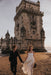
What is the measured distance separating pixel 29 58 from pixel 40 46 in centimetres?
2270

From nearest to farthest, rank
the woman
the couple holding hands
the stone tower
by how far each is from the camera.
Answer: the couple holding hands
the woman
the stone tower

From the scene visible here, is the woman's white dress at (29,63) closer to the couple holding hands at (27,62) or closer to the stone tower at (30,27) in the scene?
the couple holding hands at (27,62)

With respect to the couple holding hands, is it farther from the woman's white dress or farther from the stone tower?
the stone tower

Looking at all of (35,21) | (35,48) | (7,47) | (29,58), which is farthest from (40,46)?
(29,58)

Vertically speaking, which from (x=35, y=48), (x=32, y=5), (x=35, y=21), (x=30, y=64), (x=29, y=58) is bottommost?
(x=35, y=48)

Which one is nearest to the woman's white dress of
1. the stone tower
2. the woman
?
the woman

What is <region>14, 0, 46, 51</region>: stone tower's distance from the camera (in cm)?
2464

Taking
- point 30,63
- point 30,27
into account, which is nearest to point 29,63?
point 30,63

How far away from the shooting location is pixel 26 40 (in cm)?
2472

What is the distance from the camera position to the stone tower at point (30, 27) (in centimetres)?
2464

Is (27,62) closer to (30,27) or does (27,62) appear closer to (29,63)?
(29,63)

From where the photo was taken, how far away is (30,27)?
86.1 ft

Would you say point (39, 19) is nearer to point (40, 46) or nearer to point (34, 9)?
point (34, 9)

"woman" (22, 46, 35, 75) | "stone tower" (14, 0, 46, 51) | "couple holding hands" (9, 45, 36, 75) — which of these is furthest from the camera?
"stone tower" (14, 0, 46, 51)
